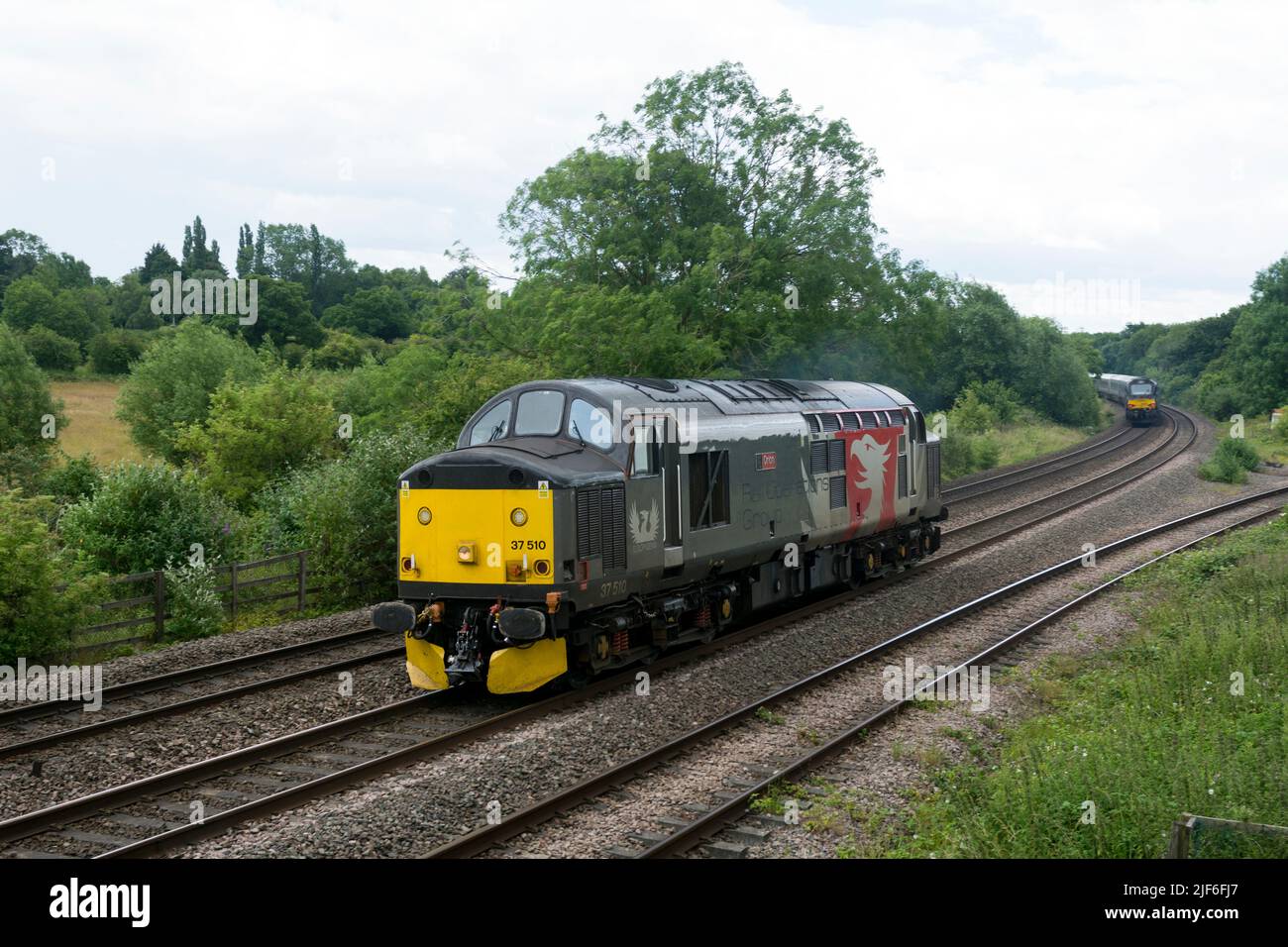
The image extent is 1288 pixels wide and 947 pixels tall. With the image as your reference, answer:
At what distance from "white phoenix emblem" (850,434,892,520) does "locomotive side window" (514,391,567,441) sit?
7.52m

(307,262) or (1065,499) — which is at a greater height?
(307,262)

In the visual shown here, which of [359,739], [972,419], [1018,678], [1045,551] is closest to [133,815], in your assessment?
[359,739]

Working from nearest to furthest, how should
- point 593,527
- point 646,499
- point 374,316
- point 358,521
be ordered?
point 593,527 < point 646,499 < point 358,521 < point 374,316

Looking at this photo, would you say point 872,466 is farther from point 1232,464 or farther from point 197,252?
point 197,252

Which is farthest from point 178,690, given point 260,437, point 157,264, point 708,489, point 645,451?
point 157,264

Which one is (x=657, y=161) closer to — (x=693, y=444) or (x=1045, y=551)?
(x=1045, y=551)

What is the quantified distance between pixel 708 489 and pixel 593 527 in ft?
9.05

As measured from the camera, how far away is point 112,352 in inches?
2766

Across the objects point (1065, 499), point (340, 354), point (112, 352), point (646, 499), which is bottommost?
point (1065, 499)

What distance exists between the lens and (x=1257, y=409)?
64.1m

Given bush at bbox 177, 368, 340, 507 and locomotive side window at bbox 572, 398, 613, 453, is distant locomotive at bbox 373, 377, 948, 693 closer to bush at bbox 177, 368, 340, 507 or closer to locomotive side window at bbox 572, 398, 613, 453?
locomotive side window at bbox 572, 398, 613, 453

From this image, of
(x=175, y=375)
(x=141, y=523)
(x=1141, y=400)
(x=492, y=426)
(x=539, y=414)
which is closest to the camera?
(x=539, y=414)

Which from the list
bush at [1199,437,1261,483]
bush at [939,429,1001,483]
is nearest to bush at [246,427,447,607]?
bush at [939,429,1001,483]

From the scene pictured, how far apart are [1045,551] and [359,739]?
17562mm
